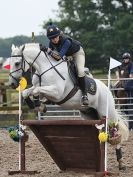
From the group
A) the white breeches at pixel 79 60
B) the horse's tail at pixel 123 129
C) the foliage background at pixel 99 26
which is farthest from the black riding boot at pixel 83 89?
the foliage background at pixel 99 26

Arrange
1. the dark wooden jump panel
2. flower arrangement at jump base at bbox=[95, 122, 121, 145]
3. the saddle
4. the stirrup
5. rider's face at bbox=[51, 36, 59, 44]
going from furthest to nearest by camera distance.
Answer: the saddle, the stirrup, rider's face at bbox=[51, 36, 59, 44], the dark wooden jump panel, flower arrangement at jump base at bbox=[95, 122, 121, 145]

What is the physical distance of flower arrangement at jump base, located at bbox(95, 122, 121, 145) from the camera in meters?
8.66

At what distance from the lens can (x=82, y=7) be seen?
55.7 metres

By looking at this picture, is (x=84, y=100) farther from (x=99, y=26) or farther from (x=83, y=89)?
(x=99, y=26)

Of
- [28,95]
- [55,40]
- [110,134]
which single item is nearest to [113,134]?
[110,134]

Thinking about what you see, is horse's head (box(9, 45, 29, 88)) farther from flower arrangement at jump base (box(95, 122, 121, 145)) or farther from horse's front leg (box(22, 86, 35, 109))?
flower arrangement at jump base (box(95, 122, 121, 145))

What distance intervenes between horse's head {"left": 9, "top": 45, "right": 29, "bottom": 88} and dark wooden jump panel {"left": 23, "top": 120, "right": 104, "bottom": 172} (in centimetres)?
69

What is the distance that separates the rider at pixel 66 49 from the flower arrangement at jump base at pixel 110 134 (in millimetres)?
581

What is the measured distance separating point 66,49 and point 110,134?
1.50 metres

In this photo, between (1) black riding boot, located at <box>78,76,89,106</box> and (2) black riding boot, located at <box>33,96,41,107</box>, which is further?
(1) black riding boot, located at <box>78,76,89,106</box>

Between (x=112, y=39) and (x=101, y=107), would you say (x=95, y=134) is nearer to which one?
(x=101, y=107)

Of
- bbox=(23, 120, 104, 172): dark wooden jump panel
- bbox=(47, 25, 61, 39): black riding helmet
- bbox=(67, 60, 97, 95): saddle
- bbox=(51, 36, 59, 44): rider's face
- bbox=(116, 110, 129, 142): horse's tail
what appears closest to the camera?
bbox=(23, 120, 104, 172): dark wooden jump panel

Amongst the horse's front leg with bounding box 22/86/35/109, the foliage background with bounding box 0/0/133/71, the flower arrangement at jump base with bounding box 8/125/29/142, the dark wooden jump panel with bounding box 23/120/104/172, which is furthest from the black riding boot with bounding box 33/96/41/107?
the foliage background with bounding box 0/0/133/71

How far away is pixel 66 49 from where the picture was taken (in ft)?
30.9
